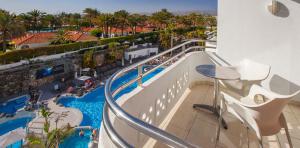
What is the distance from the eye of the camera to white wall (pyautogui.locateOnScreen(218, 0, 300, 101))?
323 centimetres

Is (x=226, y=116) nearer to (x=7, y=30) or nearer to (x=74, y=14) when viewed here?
(x=7, y=30)

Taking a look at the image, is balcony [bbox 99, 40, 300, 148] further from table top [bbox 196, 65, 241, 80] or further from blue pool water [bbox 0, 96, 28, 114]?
blue pool water [bbox 0, 96, 28, 114]

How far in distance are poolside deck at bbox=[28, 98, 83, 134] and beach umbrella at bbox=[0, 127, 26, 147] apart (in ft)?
3.91

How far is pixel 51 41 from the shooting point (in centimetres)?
2170

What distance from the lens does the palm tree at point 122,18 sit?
30133 mm

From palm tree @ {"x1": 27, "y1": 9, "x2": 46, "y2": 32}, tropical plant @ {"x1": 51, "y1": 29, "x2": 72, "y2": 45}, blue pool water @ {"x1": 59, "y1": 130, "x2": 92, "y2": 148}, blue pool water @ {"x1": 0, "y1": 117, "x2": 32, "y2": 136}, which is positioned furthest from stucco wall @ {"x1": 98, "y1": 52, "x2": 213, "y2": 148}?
palm tree @ {"x1": 27, "y1": 9, "x2": 46, "y2": 32}

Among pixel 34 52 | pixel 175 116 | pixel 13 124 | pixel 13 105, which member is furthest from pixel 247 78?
pixel 34 52

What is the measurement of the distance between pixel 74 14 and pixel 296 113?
4199 centimetres

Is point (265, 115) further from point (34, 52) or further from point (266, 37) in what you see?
point (34, 52)

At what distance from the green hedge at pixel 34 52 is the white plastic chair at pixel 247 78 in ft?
53.9

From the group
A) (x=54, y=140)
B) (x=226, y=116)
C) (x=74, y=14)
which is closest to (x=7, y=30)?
(x=54, y=140)

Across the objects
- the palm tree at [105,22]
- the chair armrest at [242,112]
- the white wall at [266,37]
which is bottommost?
the chair armrest at [242,112]

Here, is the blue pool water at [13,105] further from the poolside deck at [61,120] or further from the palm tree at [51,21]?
the palm tree at [51,21]

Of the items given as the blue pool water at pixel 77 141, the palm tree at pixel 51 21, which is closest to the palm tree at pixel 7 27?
the palm tree at pixel 51 21
